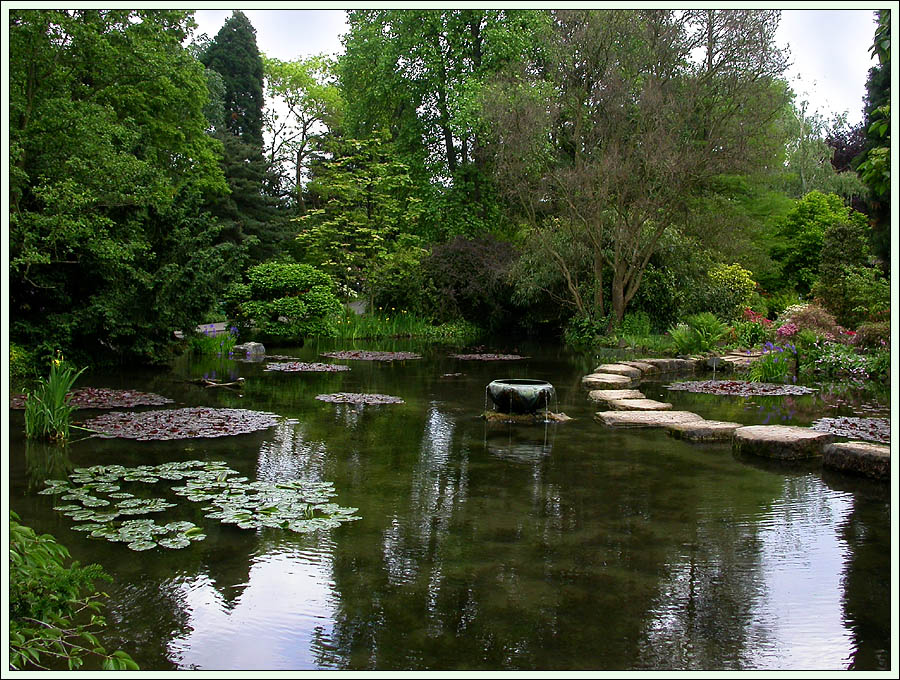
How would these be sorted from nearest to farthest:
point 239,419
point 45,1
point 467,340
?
point 45,1, point 239,419, point 467,340

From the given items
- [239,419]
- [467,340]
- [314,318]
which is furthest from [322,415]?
[467,340]

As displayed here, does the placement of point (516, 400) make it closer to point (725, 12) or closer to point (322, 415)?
point (322, 415)

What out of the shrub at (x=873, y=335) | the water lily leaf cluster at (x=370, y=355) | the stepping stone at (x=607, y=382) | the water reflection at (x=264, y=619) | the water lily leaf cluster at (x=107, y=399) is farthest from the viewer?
the water lily leaf cluster at (x=370, y=355)

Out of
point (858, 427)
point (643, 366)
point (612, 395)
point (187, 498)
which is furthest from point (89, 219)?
point (858, 427)

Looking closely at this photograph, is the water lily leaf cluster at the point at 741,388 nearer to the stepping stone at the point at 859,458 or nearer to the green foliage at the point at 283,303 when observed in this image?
the stepping stone at the point at 859,458

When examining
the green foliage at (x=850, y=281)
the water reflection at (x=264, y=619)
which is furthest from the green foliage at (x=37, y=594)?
the green foliage at (x=850, y=281)

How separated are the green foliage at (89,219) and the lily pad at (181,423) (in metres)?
2.88

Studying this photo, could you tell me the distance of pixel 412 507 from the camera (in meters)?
4.77

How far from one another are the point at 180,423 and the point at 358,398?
275cm

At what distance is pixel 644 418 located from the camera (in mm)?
7812

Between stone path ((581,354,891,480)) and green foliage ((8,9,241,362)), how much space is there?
686 centimetres

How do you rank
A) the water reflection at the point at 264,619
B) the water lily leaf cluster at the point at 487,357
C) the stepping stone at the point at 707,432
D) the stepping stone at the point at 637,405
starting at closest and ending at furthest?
the water reflection at the point at 264,619 → the stepping stone at the point at 707,432 → the stepping stone at the point at 637,405 → the water lily leaf cluster at the point at 487,357

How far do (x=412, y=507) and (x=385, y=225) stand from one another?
59.8 ft

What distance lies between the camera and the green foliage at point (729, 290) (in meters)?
17.9
